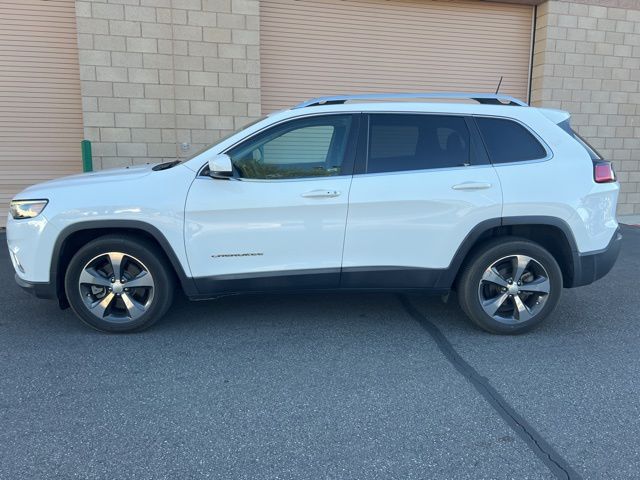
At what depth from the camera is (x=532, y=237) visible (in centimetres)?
430

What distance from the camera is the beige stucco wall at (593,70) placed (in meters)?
9.67

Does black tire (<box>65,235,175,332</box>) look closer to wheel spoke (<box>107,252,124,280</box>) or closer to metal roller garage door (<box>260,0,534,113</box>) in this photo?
wheel spoke (<box>107,252,124,280</box>)

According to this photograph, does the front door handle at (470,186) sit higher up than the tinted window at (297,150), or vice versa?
the tinted window at (297,150)

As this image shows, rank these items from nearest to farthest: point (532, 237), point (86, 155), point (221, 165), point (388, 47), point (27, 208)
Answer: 1. point (221, 165)
2. point (27, 208)
3. point (532, 237)
4. point (86, 155)
5. point (388, 47)

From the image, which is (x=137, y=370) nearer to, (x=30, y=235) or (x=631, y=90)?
(x=30, y=235)

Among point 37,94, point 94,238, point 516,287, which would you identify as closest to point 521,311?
point 516,287

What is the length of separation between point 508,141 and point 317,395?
2.54 metres

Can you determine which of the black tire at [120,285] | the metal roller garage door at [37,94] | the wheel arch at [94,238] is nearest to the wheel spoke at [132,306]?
the black tire at [120,285]

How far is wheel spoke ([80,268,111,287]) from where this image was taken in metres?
3.90

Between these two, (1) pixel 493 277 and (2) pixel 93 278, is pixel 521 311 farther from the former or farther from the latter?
(2) pixel 93 278

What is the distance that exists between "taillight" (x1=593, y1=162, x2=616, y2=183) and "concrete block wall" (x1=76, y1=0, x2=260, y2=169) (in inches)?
227

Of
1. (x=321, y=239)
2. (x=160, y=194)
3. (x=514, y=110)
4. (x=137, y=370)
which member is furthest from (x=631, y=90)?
(x=137, y=370)

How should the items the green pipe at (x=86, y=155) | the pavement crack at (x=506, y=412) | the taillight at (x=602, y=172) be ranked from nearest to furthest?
the pavement crack at (x=506, y=412) < the taillight at (x=602, y=172) < the green pipe at (x=86, y=155)

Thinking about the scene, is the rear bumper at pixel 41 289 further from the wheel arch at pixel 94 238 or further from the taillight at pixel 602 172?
the taillight at pixel 602 172
